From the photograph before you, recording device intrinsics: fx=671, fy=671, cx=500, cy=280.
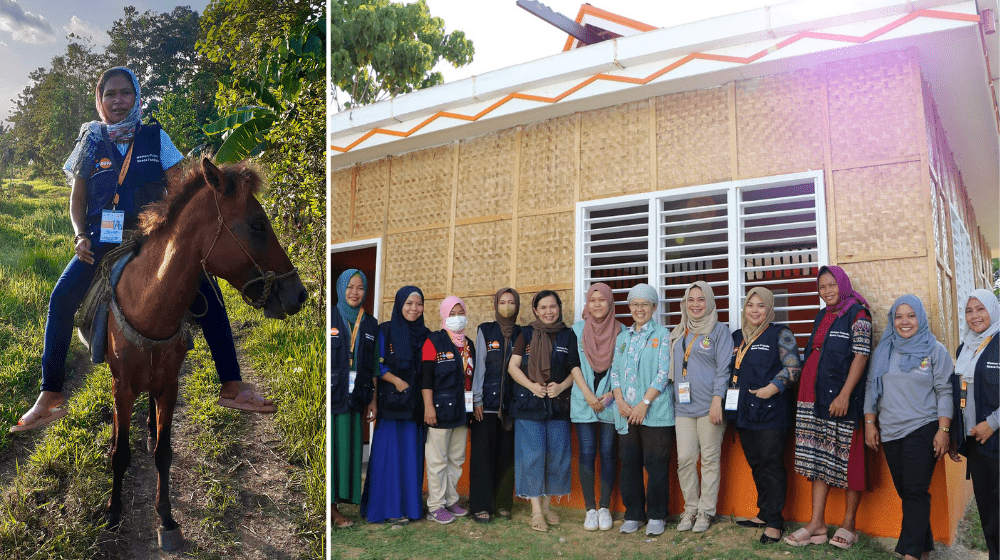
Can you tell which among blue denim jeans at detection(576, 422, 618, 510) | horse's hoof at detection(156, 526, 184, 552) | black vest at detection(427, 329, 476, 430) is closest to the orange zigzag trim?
black vest at detection(427, 329, 476, 430)

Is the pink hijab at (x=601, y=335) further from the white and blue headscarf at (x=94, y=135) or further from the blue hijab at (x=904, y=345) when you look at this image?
the white and blue headscarf at (x=94, y=135)

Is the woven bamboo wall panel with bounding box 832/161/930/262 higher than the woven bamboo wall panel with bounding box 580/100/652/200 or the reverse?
the reverse

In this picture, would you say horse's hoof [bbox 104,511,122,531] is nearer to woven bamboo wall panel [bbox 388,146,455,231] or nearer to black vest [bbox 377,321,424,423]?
black vest [bbox 377,321,424,423]

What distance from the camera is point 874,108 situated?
3.79 meters

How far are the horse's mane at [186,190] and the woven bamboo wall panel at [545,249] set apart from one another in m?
2.30

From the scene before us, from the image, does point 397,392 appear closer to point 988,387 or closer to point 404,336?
point 404,336

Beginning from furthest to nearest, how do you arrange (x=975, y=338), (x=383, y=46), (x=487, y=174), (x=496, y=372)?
(x=383, y=46) → (x=487, y=174) → (x=496, y=372) → (x=975, y=338)

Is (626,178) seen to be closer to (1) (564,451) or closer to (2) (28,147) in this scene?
(1) (564,451)

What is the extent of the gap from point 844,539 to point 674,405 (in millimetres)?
1070

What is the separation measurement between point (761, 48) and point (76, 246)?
371cm

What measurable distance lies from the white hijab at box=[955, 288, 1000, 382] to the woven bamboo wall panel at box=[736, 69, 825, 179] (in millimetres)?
1165

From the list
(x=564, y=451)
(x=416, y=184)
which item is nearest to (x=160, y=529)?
(x=564, y=451)

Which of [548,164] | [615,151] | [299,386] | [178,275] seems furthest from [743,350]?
[178,275]

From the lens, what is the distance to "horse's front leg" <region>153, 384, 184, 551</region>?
2.80 meters
